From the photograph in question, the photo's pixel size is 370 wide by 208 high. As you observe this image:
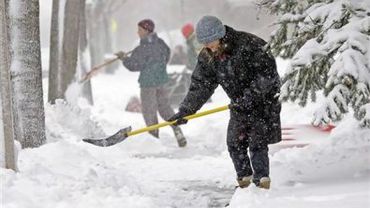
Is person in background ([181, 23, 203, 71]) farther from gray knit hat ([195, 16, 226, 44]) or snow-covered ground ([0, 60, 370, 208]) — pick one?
gray knit hat ([195, 16, 226, 44])

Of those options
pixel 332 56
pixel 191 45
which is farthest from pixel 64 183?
pixel 191 45

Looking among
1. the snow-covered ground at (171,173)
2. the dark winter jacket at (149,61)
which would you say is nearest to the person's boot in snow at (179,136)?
A: the snow-covered ground at (171,173)

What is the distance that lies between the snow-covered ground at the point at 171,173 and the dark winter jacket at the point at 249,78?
61 centimetres

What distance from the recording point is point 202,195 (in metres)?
6.36

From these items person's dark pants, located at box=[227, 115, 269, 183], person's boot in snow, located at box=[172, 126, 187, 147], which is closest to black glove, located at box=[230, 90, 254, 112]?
person's dark pants, located at box=[227, 115, 269, 183]

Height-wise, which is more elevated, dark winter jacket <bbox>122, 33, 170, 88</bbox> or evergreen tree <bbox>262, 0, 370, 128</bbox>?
evergreen tree <bbox>262, 0, 370, 128</bbox>

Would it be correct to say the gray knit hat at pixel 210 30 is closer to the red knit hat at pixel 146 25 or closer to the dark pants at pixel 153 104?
the red knit hat at pixel 146 25

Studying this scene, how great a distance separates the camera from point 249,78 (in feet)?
18.7

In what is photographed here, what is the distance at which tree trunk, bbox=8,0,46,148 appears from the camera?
6727 mm

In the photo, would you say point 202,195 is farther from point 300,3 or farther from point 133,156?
point 133,156

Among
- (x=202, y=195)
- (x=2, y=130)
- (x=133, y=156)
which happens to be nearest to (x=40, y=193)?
(x=2, y=130)

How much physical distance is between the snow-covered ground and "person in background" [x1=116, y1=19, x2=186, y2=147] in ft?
1.58

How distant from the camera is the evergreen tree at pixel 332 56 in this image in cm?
528

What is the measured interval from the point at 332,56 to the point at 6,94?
9.13 feet
